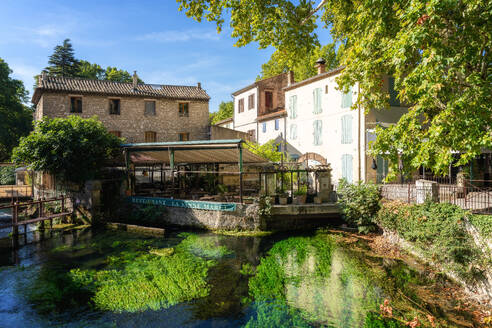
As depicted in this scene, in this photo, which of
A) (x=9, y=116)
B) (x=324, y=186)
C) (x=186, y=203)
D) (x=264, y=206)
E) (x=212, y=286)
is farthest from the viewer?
(x=9, y=116)

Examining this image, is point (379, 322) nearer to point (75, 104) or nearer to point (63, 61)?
point (75, 104)

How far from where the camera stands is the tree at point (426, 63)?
6.77 metres

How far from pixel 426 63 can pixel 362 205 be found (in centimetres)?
705

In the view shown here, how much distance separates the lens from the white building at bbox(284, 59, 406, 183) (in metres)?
16.9

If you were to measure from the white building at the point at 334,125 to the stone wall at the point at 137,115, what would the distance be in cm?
783

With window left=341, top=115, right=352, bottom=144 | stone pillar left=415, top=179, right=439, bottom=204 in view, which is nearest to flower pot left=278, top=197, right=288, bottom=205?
stone pillar left=415, top=179, right=439, bottom=204

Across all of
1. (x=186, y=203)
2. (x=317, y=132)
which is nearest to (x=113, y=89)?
(x=186, y=203)

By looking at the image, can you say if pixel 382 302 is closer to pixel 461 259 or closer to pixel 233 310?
pixel 461 259

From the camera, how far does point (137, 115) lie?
2406 cm

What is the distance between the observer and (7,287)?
8102mm

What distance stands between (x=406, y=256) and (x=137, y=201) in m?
12.0

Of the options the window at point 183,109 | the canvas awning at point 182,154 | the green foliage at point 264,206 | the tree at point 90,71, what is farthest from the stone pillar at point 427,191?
the tree at point 90,71

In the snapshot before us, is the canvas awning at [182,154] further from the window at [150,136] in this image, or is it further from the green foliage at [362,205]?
the window at [150,136]

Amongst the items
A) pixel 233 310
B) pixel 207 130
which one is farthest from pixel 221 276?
pixel 207 130
